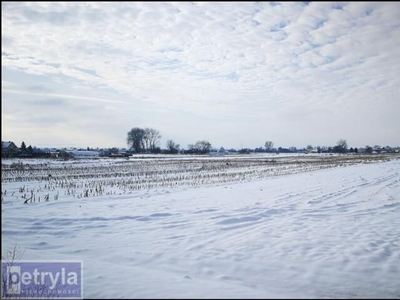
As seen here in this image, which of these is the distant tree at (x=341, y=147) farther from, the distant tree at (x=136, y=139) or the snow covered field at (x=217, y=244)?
the snow covered field at (x=217, y=244)

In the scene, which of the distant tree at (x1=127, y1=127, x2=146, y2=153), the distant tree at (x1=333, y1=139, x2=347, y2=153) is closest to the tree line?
the distant tree at (x1=127, y1=127, x2=146, y2=153)

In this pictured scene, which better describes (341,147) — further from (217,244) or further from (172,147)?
(217,244)

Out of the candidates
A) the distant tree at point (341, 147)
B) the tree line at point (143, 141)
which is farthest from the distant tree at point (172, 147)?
the distant tree at point (341, 147)

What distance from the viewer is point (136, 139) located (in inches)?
5098

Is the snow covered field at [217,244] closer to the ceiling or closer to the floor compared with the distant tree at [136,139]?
closer to the floor

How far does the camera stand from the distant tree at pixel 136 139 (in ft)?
427

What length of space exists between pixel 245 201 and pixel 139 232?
6.56 metres

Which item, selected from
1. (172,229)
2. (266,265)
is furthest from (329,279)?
(172,229)

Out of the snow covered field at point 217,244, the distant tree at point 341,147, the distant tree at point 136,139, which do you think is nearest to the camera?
the snow covered field at point 217,244

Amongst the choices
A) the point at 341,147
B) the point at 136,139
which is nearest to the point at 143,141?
the point at 136,139

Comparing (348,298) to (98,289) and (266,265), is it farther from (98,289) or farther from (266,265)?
(98,289)

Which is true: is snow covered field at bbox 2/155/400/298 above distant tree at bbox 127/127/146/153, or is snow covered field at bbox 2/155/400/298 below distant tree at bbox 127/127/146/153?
below

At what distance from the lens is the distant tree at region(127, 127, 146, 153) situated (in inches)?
5118

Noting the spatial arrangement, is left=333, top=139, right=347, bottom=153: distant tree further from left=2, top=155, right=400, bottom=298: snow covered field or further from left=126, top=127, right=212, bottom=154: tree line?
left=2, top=155, right=400, bottom=298: snow covered field
